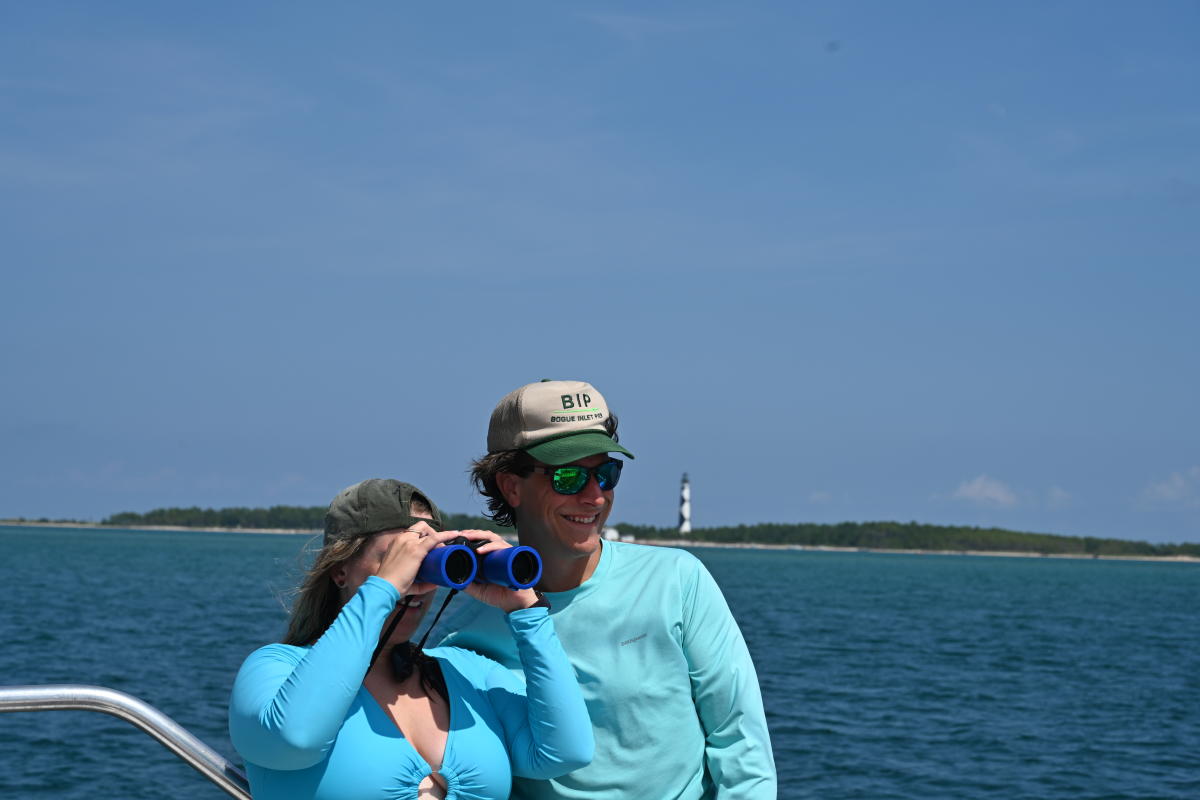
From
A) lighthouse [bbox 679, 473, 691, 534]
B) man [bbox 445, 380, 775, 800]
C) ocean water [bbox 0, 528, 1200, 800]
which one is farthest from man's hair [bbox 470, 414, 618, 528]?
lighthouse [bbox 679, 473, 691, 534]

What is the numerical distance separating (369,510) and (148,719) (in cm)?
70

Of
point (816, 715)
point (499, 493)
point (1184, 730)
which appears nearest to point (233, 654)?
point (816, 715)

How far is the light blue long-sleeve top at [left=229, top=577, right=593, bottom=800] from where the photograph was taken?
2.63 m

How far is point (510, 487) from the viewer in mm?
3314

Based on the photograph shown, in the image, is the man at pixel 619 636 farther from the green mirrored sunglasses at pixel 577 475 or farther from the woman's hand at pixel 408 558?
the woman's hand at pixel 408 558

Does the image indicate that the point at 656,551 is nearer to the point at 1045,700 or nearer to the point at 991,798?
the point at 991,798


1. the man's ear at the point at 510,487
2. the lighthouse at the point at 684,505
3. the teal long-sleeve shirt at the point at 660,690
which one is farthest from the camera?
the lighthouse at the point at 684,505

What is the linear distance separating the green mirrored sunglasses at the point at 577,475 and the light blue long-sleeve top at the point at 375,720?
1.15ft

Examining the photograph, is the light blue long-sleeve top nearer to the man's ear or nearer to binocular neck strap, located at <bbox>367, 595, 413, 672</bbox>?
A: binocular neck strap, located at <bbox>367, 595, 413, 672</bbox>

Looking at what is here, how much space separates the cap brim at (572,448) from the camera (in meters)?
3.13

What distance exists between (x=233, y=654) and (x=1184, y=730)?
1902 centimetres

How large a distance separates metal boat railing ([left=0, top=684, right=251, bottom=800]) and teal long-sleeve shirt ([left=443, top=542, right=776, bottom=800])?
68cm

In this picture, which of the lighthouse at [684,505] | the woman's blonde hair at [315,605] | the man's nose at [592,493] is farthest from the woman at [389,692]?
the lighthouse at [684,505]

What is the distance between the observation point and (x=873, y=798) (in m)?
15.7
